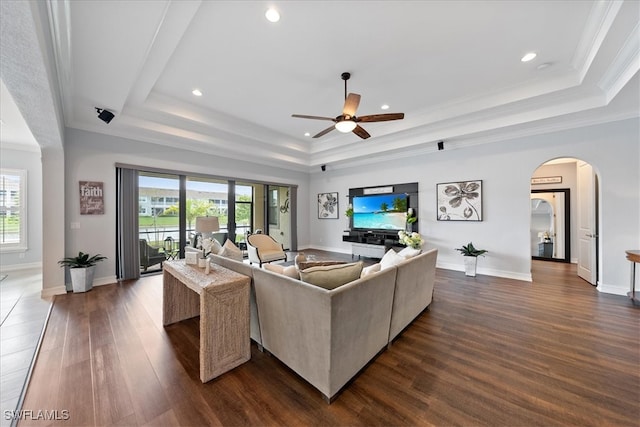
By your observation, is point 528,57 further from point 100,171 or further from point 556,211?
point 100,171

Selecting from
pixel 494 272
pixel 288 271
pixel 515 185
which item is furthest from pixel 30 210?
pixel 515 185

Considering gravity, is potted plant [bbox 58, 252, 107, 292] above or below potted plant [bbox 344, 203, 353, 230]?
below

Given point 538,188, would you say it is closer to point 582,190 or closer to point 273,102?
point 582,190

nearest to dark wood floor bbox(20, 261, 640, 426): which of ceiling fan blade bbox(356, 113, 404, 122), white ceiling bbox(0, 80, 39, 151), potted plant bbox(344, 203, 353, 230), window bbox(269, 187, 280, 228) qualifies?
ceiling fan blade bbox(356, 113, 404, 122)

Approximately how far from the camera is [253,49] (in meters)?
2.81

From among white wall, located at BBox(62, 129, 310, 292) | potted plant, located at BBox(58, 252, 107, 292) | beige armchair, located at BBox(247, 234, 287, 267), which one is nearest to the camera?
potted plant, located at BBox(58, 252, 107, 292)

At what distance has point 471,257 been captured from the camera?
4.82 meters

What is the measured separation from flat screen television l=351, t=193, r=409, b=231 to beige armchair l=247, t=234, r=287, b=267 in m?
2.74

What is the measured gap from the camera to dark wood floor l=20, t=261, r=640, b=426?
1544 millimetres

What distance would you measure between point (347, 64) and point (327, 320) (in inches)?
122

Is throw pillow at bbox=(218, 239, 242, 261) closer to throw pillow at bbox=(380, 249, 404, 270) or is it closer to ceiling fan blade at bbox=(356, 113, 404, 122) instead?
throw pillow at bbox=(380, 249, 404, 270)

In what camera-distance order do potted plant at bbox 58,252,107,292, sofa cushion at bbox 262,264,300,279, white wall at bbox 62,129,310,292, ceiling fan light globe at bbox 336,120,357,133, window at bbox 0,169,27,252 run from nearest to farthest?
sofa cushion at bbox 262,264,300,279 < ceiling fan light globe at bbox 336,120,357,133 < potted plant at bbox 58,252,107,292 < white wall at bbox 62,129,310,292 < window at bbox 0,169,27,252

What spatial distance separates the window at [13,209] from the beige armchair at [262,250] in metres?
5.18

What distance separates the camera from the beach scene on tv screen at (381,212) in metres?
6.15
